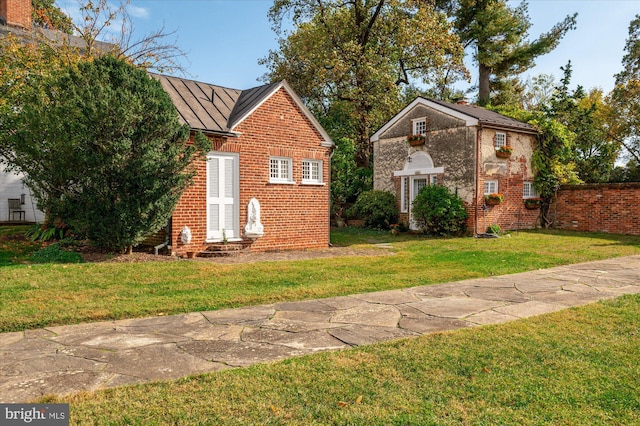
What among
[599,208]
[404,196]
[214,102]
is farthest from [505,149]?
[214,102]

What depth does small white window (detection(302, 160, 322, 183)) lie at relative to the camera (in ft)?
44.1

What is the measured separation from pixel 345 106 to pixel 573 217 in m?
13.1

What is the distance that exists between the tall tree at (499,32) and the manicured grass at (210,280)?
68.8 ft

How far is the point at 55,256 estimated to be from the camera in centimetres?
928

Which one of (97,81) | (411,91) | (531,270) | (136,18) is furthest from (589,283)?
(411,91)

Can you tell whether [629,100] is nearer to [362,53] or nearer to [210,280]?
[362,53]

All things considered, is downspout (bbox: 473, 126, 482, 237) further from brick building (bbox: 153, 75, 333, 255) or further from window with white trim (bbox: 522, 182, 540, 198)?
brick building (bbox: 153, 75, 333, 255)

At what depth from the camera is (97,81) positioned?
29.2 ft

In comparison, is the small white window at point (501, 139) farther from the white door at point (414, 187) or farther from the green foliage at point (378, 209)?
the green foliage at point (378, 209)

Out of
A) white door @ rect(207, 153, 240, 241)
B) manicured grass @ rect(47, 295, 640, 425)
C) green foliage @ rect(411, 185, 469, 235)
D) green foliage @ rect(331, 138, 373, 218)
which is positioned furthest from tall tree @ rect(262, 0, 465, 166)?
manicured grass @ rect(47, 295, 640, 425)

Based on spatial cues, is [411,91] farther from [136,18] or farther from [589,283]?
[589,283]

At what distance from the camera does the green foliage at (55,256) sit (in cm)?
917

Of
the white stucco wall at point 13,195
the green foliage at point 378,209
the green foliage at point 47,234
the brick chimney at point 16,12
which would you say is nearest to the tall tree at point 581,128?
the green foliage at point 378,209

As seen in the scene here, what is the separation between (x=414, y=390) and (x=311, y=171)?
34.9 feet
